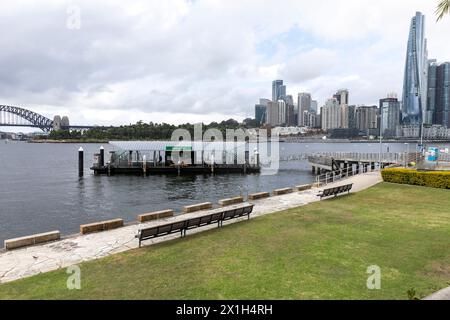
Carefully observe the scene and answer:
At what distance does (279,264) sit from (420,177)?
70.1 ft

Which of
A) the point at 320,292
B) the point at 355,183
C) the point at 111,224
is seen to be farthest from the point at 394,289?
the point at 355,183

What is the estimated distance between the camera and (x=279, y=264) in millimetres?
10375

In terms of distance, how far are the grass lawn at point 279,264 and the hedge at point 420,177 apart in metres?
10.2

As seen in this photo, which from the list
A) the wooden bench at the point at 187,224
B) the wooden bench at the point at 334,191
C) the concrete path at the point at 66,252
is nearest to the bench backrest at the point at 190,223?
the wooden bench at the point at 187,224

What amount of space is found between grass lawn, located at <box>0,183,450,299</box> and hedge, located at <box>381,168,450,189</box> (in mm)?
10246

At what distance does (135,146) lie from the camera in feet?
212

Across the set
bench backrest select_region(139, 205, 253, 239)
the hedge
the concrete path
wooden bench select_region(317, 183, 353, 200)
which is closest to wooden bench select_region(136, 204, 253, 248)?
bench backrest select_region(139, 205, 253, 239)

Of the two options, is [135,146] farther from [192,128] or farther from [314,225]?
[192,128]

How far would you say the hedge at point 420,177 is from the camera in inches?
1001

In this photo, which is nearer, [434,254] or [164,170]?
[434,254]

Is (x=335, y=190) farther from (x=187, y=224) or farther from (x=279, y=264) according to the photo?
(x=279, y=264)

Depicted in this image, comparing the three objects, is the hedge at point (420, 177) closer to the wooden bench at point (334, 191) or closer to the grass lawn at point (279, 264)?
the wooden bench at point (334, 191)

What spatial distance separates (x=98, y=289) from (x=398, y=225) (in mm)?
12743

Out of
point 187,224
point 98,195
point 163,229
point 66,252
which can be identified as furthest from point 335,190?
point 98,195
